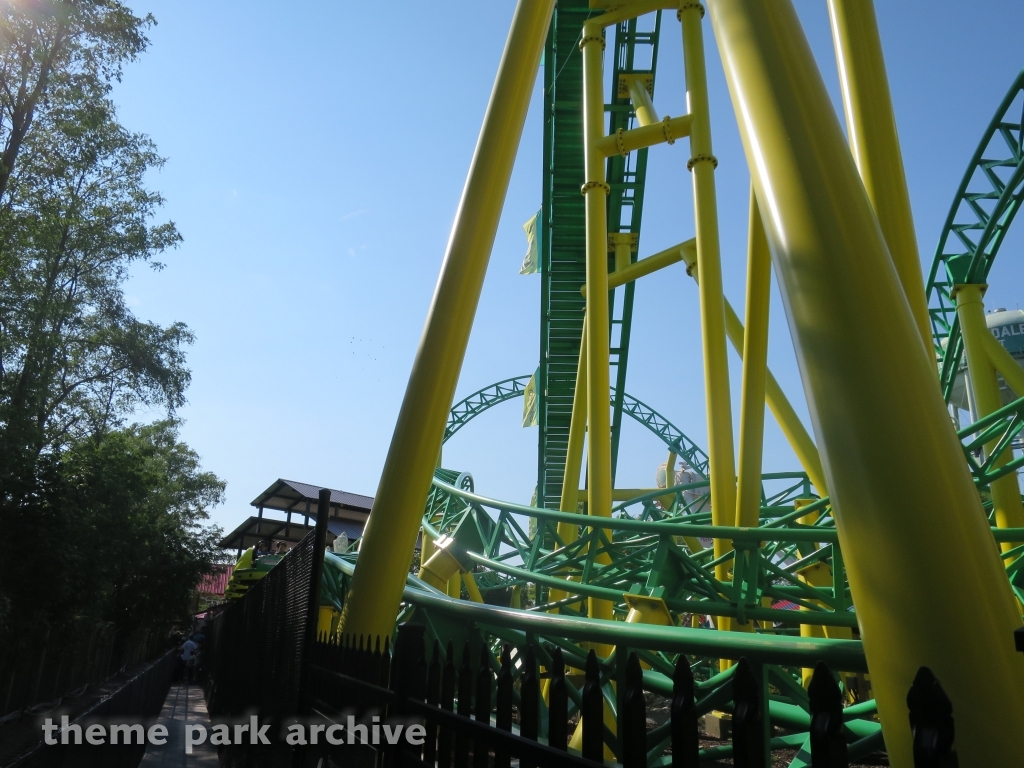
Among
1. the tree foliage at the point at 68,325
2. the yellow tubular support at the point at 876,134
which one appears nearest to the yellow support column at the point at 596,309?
the yellow tubular support at the point at 876,134

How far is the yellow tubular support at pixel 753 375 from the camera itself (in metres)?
5.07

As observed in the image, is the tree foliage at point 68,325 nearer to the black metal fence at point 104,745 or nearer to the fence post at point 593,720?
the black metal fence at point 104,745

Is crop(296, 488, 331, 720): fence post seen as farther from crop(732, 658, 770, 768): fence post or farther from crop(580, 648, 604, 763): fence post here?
crop(732, 658, 770, 768): fence post

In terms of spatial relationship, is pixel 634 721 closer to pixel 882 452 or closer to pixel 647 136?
pixel 882 452

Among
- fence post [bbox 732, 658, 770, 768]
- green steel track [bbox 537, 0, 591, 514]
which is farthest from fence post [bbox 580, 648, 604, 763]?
green steel track [bbox 537, 0, 591, 514]

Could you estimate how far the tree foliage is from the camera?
11406mm

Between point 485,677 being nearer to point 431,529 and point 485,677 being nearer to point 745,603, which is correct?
point 745,603

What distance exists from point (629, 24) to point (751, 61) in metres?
9.00

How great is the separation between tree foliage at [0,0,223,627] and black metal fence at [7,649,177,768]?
15.9 feet

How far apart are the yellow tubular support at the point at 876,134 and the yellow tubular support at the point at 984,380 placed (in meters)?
5.00

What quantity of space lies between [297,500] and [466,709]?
90.0ft

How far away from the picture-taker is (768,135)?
176 cm

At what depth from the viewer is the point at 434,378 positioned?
11.3 feet

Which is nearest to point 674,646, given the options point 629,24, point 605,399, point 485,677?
point 485,677
